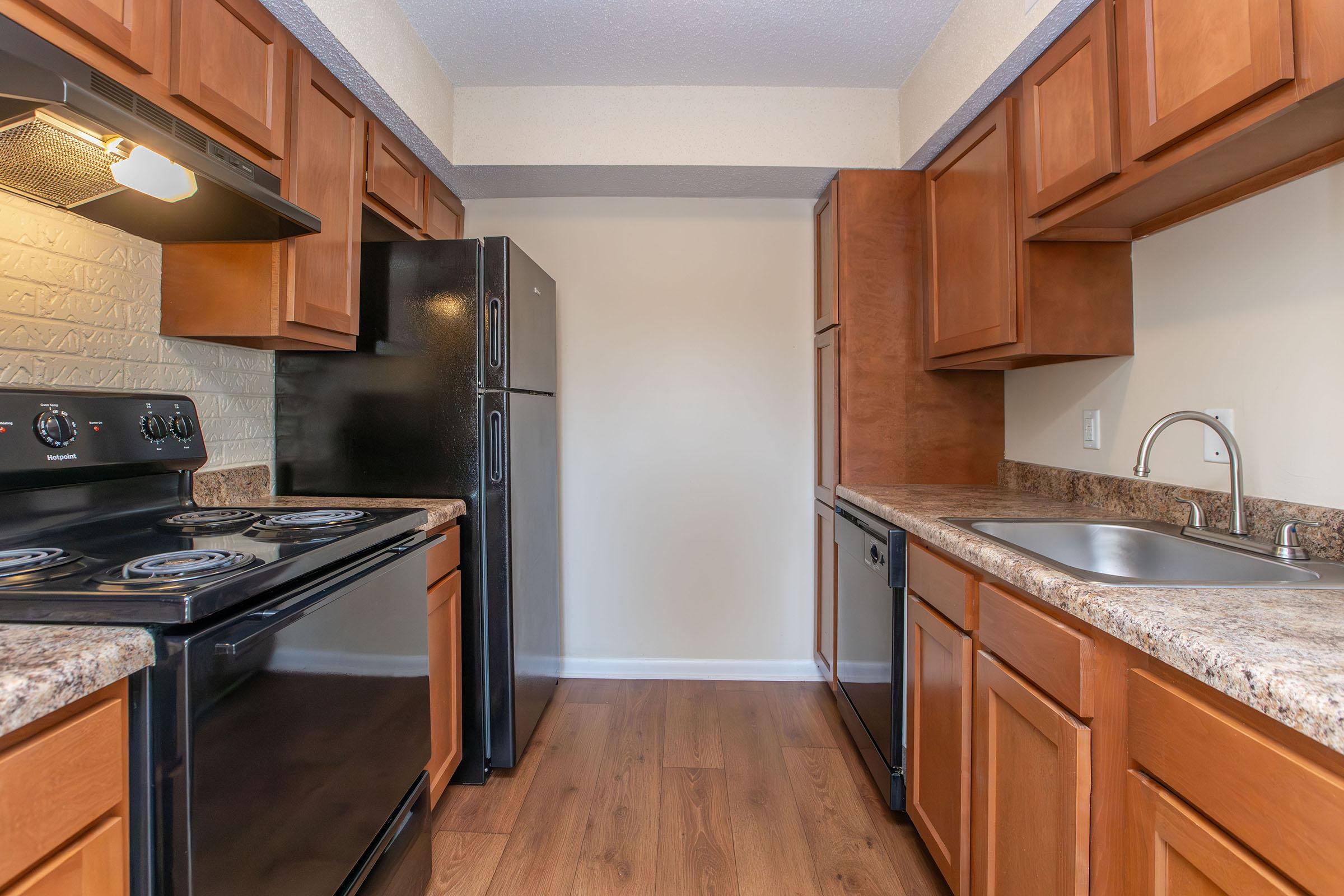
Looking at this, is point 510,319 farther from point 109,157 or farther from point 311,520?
point 109,157

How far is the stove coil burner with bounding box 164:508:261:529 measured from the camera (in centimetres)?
137

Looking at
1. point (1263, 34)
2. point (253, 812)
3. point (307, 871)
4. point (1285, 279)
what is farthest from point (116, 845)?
point (1285, 279)

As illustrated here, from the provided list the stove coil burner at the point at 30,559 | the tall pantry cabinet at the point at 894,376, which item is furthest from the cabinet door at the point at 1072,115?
the stove coil burner at the point at 30,559

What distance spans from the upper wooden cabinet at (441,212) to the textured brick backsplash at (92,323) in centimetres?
91

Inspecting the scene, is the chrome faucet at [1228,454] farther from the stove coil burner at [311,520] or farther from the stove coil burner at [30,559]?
the stove coil burner at [30,559]

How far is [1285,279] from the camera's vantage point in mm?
1282

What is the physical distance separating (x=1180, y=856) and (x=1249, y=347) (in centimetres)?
113

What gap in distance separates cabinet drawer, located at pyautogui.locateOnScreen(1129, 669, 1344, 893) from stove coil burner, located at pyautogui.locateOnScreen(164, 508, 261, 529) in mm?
1717

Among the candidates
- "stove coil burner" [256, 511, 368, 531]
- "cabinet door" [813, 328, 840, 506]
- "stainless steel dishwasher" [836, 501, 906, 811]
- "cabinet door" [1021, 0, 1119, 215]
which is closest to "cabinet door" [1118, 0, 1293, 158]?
"cabinet door" [1021, 0, 1119, 215]

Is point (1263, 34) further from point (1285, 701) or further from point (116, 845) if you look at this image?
point (116, 845)

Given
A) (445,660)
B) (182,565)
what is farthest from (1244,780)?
(445,660)

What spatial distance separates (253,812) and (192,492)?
1024 mm

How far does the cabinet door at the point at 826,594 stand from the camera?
2.52 metres

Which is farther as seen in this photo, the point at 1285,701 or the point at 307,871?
the point at 307,871
